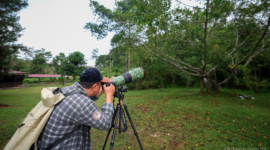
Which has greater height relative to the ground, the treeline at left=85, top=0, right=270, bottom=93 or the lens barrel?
the treeline at left=85, top=0, right=270, bottom=93

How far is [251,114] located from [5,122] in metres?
9.90

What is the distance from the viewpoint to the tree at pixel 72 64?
27.6 m

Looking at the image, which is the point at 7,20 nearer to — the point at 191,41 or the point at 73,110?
the point at 73,110

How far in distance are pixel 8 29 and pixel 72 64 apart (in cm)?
2163

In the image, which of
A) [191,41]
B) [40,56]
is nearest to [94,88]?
[191,41]

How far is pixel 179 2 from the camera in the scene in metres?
6.09

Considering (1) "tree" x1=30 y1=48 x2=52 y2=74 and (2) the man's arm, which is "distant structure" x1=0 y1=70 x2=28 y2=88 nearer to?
(1) "tree" x1=30 y1=48 x2=52 y2=74

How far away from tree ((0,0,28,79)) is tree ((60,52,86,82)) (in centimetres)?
2053

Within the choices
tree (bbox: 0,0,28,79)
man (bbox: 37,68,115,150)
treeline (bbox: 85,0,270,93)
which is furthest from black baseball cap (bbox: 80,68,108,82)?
tree (bbox: 0,0,28,79)

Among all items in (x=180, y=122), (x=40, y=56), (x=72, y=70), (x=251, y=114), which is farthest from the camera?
(x=40, y=56)

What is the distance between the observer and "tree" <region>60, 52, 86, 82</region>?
2758 centimetres

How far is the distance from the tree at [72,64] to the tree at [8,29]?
20527 millimetres

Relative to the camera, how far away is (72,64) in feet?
92.0

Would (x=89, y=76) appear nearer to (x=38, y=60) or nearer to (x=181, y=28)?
(x=181, y=28)
